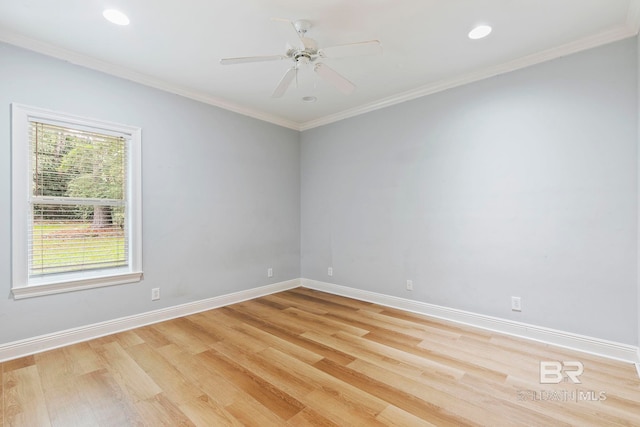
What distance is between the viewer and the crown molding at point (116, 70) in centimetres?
250

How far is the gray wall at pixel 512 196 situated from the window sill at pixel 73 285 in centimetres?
269

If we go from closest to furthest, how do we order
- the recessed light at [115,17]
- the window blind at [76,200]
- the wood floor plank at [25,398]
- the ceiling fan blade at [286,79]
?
the wood floor plank at [25,398]
the recessed light at [115,17]
the ceiling fan blade at [286,79]
the window blind at [76,200]

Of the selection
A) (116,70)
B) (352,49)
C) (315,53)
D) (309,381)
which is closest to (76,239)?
(116,70)

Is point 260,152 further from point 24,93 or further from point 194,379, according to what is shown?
point 194,379

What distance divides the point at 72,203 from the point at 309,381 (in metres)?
2.68

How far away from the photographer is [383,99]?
3.84 meters

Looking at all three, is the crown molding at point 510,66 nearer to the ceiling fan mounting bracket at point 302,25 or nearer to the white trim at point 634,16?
the white trim at point 634,16

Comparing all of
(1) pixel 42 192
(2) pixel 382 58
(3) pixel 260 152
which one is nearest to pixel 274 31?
(2) pixel 382 58

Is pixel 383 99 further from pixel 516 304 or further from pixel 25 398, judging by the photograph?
pixel 25 398

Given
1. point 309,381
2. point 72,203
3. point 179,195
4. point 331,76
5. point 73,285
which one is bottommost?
point 309,381

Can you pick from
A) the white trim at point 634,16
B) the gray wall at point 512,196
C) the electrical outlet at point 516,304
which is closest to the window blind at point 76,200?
the gray wall at point 512,196

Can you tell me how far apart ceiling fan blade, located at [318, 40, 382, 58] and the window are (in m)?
2.32

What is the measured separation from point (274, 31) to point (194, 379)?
9.02 feet

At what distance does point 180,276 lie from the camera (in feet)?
11.6
